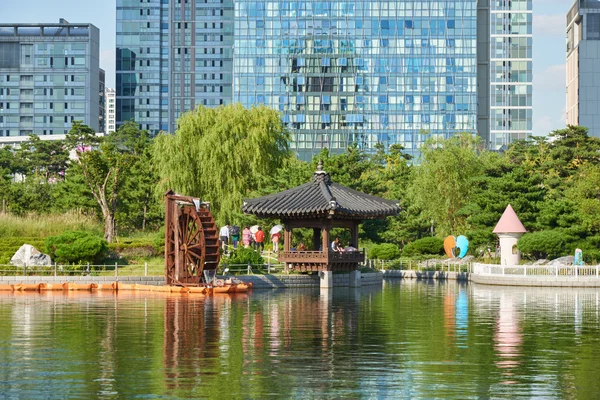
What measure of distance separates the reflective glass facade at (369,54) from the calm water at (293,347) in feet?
351

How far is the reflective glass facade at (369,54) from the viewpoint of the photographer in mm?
144750

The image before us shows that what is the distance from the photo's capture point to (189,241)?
4350cm

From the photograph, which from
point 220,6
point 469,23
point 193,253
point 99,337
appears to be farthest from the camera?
point 220,6

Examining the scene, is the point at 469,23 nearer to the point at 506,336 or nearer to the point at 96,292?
the point at 96,292

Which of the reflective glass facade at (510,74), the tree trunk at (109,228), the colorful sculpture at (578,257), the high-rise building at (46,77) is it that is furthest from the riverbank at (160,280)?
the high-rise building at (46,77)

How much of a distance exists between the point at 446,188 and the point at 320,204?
1097 inches

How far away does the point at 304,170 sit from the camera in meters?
59.9

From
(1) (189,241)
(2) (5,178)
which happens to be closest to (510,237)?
(1) (189,241)

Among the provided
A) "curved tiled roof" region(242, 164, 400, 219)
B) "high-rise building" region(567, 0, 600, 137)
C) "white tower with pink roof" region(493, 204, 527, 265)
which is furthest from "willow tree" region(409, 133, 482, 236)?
"high-rise building" region(567, 0, 600, 137)

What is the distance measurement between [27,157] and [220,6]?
7164cm

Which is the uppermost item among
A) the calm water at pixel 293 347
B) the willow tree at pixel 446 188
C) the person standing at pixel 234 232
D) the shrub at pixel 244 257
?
the willow tree at pixel 446 188

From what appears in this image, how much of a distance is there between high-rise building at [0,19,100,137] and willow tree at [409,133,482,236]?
336ft

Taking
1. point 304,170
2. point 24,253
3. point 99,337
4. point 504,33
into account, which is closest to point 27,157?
point 304,170

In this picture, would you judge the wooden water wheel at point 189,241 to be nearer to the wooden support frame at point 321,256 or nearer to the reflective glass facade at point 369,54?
the wooden support frame at point 321,256
